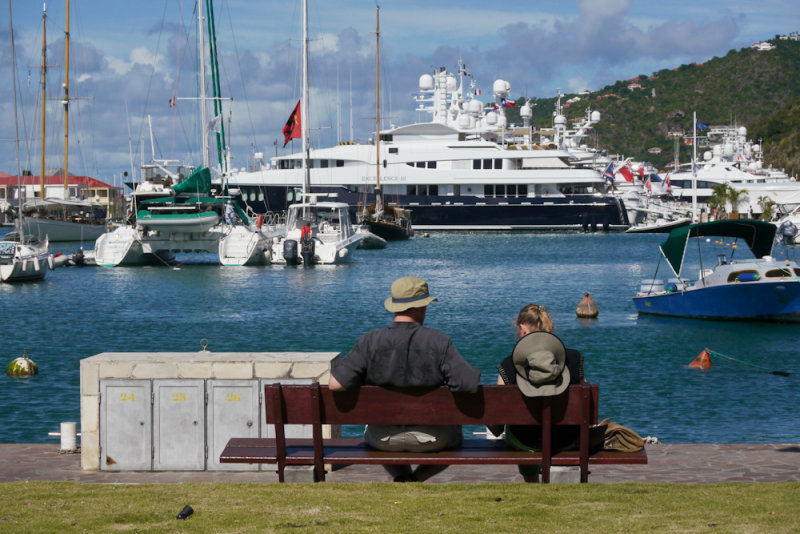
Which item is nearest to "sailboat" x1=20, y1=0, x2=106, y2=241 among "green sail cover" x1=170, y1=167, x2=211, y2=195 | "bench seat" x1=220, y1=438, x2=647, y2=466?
"green sail cover" x1=170, y1=167, x2=211, y2=195

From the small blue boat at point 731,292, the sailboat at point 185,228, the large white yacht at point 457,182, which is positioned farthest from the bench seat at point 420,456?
the large white yacht at point 457,182

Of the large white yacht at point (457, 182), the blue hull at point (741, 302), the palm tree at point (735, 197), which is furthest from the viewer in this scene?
the palm tree at point (735, 197)

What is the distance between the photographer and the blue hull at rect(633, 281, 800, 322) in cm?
2580

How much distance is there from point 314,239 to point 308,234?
0.40m

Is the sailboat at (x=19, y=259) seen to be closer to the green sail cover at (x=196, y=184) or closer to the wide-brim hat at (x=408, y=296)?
the green sail cover at (x=196, y=184)

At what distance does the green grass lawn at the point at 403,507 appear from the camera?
5.73 meters

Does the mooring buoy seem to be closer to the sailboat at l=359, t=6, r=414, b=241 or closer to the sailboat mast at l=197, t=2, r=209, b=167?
the sailboat mast at l=197, t=2, r=209, b=167

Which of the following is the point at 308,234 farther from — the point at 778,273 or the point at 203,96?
the point at 778,273

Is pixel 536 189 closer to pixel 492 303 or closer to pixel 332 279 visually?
pixel 332 279

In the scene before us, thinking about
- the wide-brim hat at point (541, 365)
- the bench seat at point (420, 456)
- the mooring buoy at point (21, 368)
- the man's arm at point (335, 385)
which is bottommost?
the mooring buoy at point (21, 368)

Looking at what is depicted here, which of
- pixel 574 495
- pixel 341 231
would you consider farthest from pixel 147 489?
pixel 341 231

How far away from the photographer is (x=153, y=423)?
8016 mm

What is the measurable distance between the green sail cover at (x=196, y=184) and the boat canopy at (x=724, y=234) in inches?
954

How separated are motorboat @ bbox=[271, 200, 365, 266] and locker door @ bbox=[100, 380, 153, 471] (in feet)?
131
